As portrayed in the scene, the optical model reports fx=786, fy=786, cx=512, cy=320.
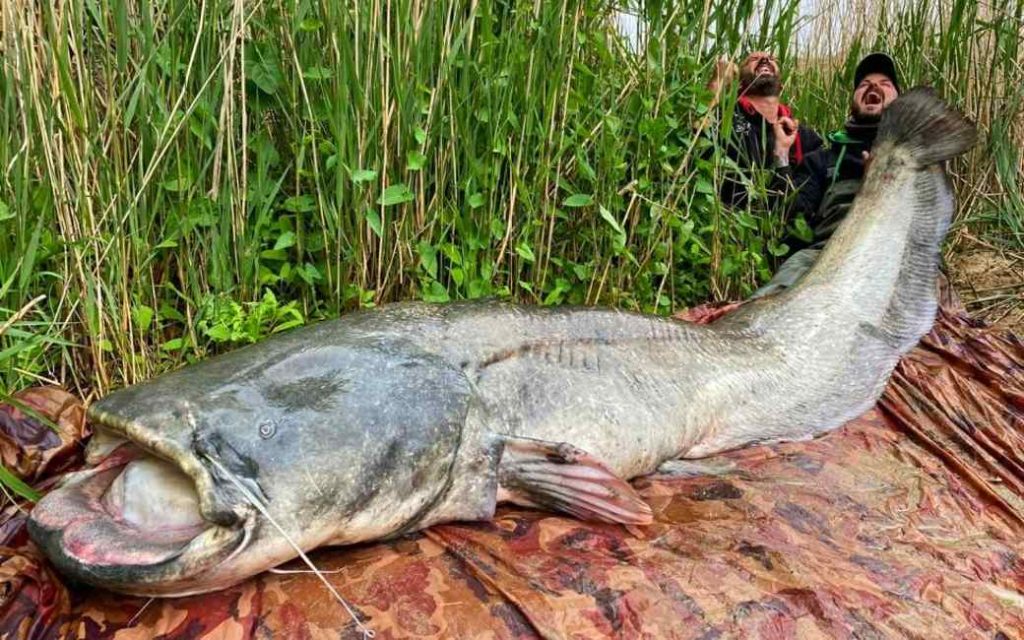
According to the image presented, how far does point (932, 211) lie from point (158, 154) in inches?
109

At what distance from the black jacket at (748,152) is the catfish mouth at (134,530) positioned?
97.4 inches

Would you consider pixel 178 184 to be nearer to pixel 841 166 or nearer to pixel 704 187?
pixel 704 187

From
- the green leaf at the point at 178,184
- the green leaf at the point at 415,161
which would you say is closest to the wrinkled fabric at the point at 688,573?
the green leaf at the point at 178,184

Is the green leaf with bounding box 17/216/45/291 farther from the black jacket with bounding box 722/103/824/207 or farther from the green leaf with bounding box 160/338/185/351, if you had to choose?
the black jacket with bounding box 722/103/824/207

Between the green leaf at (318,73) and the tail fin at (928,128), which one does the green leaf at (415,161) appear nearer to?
the green leaf at (318,73)

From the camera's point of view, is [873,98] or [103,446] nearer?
[103,446]

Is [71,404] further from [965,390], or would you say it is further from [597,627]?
[965,390]

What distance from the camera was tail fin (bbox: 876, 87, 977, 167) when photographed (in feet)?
10.2

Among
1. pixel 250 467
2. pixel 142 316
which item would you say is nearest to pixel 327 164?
pixel 142 316

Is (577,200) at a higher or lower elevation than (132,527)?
higher

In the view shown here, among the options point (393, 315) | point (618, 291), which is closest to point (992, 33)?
point (618, 291)

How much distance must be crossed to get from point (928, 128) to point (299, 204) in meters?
2.48

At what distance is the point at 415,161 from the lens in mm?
2293

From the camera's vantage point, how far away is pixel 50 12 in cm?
191
